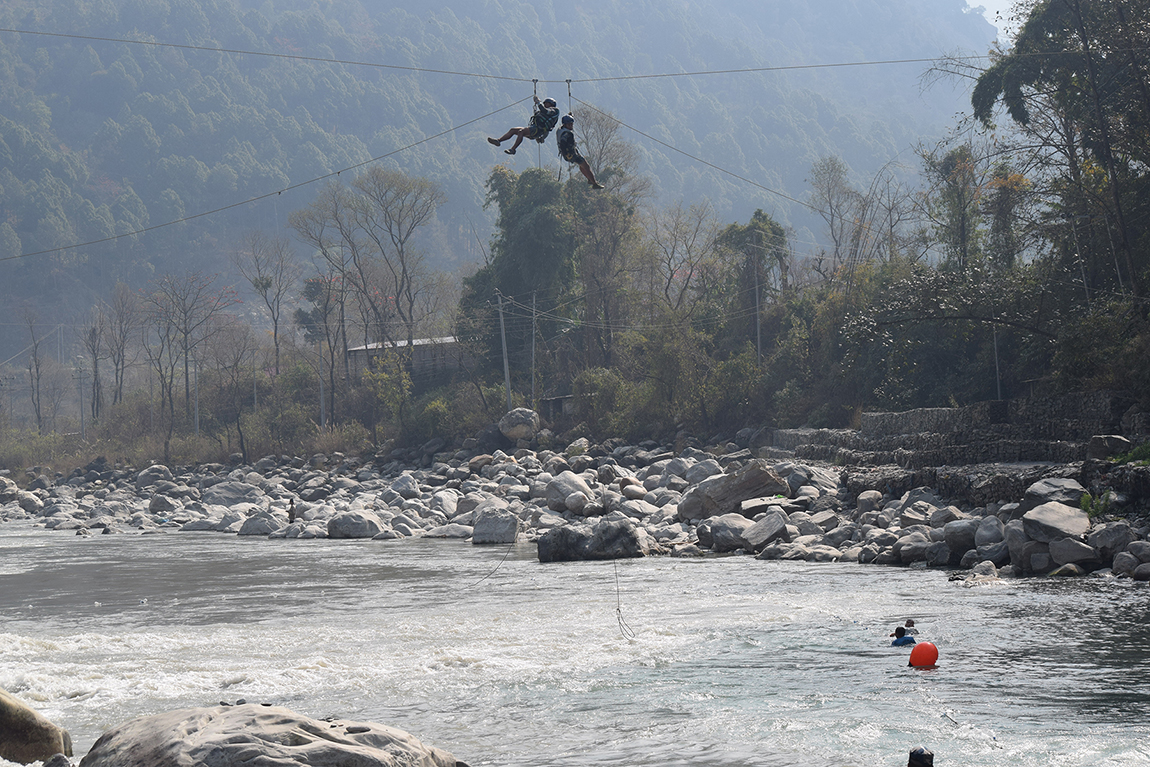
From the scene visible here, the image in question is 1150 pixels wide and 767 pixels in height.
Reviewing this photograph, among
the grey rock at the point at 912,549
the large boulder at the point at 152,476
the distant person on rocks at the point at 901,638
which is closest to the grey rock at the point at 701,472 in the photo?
the grey rock at the point at 912,549

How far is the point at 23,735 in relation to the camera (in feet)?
17.9

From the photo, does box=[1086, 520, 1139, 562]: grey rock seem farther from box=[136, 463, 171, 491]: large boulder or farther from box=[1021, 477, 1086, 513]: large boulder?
box=[136, 463, 171, 491]: large boulder

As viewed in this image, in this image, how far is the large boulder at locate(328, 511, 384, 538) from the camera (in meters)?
21.3

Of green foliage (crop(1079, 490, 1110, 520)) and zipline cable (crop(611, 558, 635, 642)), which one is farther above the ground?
green foliage (crop(1079, 490, 1110, 520))

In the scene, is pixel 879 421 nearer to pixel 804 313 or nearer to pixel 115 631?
pixel 804 313

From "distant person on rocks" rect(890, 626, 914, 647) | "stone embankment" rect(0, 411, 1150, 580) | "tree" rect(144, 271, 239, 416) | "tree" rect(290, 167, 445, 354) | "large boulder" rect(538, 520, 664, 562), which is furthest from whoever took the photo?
"tree" rect(290, 167, 445, 354)

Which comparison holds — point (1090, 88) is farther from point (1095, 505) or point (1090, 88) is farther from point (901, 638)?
point (901, 638)

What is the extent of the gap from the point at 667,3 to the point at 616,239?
157052 millimetres

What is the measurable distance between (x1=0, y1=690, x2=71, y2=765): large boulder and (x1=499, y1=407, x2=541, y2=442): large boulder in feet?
103

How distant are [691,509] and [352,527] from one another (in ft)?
24.9

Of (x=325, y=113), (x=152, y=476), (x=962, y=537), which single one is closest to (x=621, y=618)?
(x=962, y=537)

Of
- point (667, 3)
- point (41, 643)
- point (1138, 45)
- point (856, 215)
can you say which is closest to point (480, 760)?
point (41, 643)

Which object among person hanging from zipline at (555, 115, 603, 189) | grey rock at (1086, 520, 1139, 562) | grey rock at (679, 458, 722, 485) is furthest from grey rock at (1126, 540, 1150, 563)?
grey rock at (679, 458, 722, 485)

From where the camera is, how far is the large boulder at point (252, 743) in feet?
13.7
